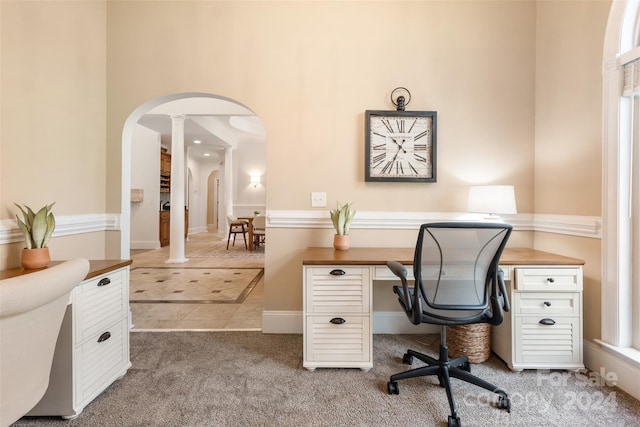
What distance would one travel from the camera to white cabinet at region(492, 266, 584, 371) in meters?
1.86

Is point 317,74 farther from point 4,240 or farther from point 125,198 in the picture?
point 4,240

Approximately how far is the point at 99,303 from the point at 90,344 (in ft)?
0.70

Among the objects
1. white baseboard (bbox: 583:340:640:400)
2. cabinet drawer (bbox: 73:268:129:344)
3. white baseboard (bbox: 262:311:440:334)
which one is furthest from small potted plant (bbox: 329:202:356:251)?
white baseboard (bbox: 583:340:640:400)

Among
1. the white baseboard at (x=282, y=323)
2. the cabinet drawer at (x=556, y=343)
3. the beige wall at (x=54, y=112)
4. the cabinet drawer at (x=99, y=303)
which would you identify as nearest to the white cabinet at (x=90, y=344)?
the cabinet drawer at (x=99, y=303)

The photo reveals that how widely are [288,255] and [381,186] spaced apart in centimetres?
100

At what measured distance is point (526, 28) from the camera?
7.94 ft

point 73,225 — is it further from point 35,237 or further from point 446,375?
point 446,375

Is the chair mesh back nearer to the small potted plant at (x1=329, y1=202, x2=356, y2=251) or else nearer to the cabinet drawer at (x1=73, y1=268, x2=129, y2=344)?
the small potted plant at (x1=329, y1=202, x2=356, y2=251)

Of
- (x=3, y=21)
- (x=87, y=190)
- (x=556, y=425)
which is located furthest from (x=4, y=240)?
(x=556, y=425)

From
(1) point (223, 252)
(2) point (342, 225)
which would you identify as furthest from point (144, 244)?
(2) point (342, 225)

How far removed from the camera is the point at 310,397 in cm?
162

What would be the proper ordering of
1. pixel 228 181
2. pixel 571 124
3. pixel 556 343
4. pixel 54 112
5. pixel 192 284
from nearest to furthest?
pixel 556 343 → pixel 54 112 → pixel 571 124 → pixel 192 284 → pixel 228 181

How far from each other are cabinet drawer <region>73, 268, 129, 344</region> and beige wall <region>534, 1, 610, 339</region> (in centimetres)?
309

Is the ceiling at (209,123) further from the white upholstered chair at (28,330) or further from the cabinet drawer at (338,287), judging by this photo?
the white upholstered chair at (28,330)
